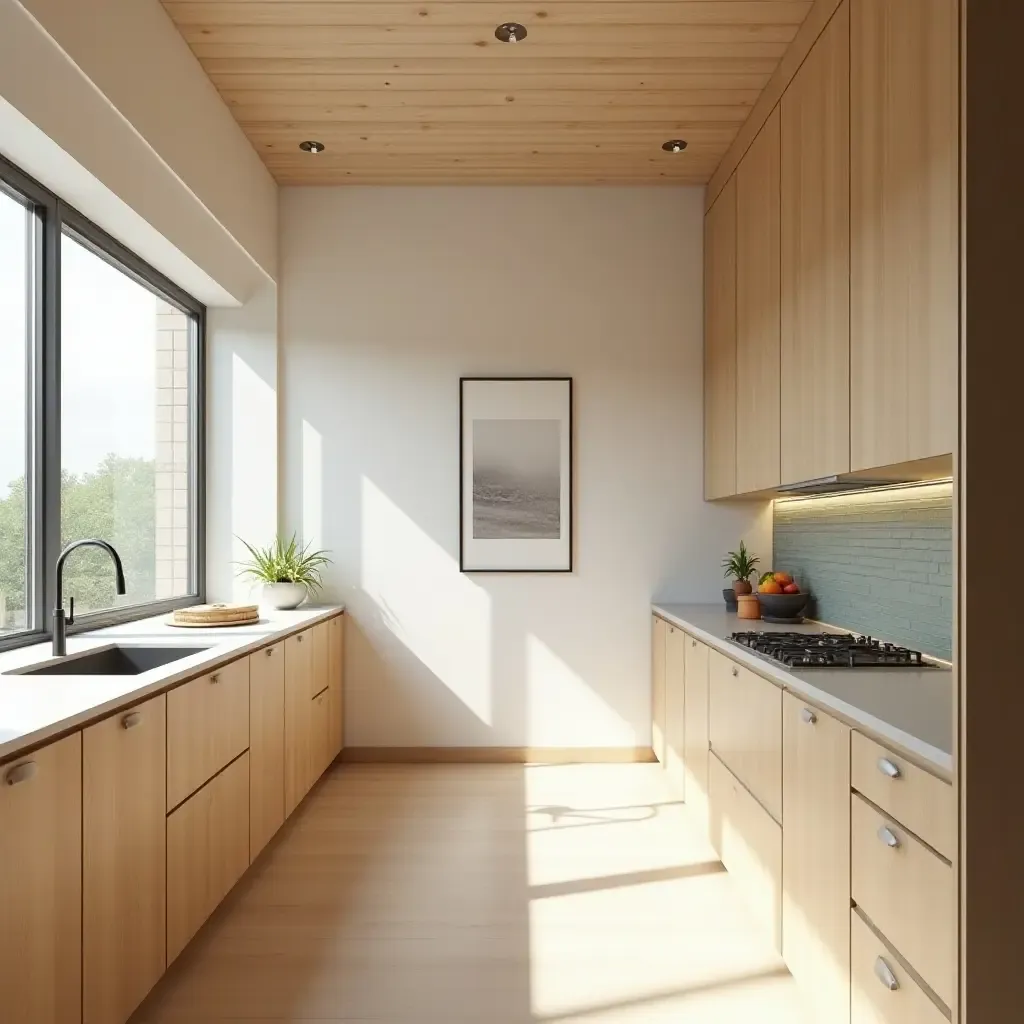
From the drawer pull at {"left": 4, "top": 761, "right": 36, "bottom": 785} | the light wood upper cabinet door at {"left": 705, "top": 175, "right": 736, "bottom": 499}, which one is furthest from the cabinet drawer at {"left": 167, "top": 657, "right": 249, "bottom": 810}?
the light wood upper cabinet door at {"left": 705, "top": 175, "right": 736, "bottom": 499}

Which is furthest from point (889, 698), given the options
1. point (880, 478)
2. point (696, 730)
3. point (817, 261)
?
point (696, 730)

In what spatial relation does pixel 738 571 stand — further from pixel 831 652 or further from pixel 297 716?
pixel 297 716

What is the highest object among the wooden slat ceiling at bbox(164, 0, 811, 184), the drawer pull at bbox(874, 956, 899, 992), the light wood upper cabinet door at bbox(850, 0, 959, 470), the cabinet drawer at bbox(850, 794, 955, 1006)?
the wooden slat ceiling at bbox(164, 0, 811, 184)

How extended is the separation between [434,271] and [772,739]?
9.86ft

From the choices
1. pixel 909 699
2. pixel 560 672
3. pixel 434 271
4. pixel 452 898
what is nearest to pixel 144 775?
pixel 452 898

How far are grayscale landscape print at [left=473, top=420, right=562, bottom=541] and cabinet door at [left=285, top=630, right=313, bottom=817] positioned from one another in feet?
3.77

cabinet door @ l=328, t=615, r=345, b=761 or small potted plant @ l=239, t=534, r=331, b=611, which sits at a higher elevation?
small potted plant @ l=239, t=534, r=331, b=611

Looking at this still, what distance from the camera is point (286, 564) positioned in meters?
4.25

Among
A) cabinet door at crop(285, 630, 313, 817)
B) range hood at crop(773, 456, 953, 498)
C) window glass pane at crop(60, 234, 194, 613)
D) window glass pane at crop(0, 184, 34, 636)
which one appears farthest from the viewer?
cabinet door at crop(285, 630, 313, 817)

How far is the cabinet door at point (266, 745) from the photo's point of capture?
2.94 m

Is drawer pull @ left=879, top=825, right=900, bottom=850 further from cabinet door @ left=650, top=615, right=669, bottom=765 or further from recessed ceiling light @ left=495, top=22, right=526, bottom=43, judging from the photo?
recessed ceiling light @ left=495, top=22, right=526, bottom=43

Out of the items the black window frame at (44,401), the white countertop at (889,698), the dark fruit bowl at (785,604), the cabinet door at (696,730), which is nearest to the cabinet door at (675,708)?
the cabinet door at (696,730)

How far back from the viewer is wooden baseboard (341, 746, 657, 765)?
4.46 meters

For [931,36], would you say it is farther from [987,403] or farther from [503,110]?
[503,110]
